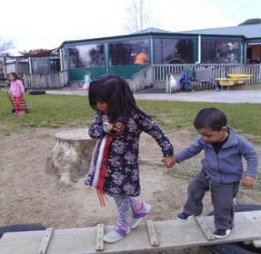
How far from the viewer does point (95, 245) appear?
2.83 m

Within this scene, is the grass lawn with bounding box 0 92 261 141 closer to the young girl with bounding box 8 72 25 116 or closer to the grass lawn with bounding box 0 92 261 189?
the grass lawn with bounding box 0 92 261 189

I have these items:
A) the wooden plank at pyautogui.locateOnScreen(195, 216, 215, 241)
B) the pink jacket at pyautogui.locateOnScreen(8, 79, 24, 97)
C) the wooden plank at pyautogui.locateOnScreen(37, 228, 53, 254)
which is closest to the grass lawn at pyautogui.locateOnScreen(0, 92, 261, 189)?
the pink jacket at pyautogui.locateOnScreen(8, 79, 24, 97)

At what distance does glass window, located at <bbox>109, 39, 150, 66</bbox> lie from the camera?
21984mm

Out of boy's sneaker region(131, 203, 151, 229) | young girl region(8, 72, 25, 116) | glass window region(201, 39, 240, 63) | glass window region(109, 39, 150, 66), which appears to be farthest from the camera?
glass window region(201, 39, 240, 63)

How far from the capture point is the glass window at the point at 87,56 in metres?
24.4

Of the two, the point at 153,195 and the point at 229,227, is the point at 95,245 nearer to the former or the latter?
the point at 229,227

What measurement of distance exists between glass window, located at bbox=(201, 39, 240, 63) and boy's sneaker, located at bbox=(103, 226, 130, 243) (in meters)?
21.9

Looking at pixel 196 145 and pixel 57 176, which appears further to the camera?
pixel 57 176

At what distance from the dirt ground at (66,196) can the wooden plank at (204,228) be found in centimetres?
69

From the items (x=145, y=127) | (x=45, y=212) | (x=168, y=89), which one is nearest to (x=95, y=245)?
(x=145, y=127)

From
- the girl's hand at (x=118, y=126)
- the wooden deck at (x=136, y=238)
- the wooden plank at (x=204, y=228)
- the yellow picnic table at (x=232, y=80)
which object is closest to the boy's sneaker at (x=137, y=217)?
the wooden deck at (x=136, y=238)

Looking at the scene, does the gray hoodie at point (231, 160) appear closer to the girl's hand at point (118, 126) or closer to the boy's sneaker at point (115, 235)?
the girl's hand at point (118, 126)

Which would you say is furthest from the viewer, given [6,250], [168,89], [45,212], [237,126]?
[168,89]

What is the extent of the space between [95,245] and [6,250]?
602 millimetres
